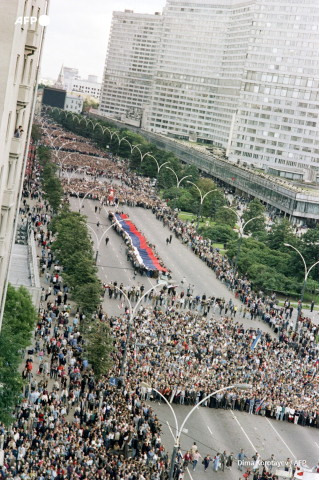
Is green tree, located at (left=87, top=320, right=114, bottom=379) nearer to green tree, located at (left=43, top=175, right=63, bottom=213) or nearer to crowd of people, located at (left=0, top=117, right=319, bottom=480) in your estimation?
crowd of people, located at (left=0, top=117, right=319, bottom=480)

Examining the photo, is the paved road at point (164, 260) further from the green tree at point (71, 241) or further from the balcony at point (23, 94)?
the balcony at point (23, 94)

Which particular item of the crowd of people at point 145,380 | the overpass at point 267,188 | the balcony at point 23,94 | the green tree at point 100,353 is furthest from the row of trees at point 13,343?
the overpass at point 267,188

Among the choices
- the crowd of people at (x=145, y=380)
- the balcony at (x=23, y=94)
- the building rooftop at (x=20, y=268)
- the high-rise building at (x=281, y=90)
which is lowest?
the crowd of people at (x=145, y=380)

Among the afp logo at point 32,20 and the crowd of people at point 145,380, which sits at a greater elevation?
the afp logo at point 32,20

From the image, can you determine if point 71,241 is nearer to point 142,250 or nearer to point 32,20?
point 142,250

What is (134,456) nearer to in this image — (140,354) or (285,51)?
(140,354)
